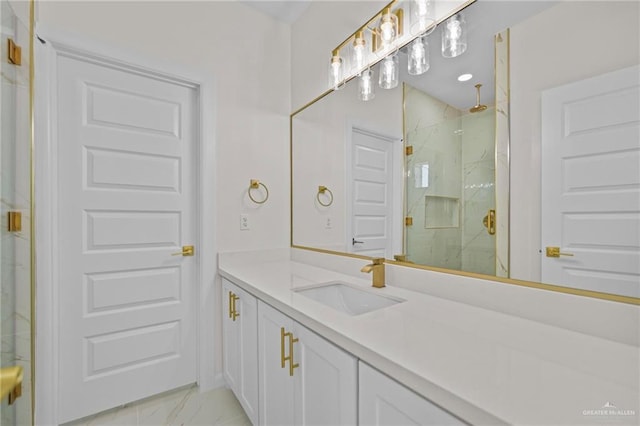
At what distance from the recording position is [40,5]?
1.49 m

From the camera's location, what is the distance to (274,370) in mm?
1190

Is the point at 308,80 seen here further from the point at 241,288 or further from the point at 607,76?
the point at 607,76

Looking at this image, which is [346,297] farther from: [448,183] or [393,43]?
[393,43]

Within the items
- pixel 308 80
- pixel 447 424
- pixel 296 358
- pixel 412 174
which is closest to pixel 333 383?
pixel 296 358

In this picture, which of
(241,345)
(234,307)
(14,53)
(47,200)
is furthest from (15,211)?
(241,345)

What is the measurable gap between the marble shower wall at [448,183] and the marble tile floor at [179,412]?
139 centimetres

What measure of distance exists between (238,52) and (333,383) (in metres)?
2.12

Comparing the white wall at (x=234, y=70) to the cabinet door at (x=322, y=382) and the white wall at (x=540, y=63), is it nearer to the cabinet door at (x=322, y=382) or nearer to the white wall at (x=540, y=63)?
the cabinet door at (x=322, y=382)

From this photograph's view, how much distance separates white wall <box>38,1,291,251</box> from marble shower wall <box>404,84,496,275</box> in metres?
1.12

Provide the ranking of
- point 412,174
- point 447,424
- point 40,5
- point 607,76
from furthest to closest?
point 40,5 → point 412,174 → point 607,76 → point 447,424

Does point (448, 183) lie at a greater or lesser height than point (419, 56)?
lesser

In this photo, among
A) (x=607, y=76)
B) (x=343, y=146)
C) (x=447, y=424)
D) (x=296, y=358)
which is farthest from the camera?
(x=343, y=146)

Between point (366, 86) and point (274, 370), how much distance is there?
4.80ft

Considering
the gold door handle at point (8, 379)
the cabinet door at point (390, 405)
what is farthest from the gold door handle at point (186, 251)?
the cabinet door at point (390, 405)
